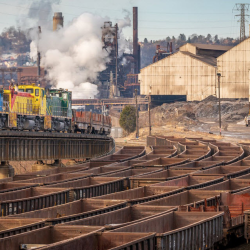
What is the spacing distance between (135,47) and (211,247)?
16020 cm

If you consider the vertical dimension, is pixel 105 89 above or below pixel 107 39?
below

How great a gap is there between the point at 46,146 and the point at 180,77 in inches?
2758

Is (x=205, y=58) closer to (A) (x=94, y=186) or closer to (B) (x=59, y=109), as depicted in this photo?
(B) (x=59, y=109)

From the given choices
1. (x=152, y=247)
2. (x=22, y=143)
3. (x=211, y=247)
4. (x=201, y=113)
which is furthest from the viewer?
(x=201, y=113)

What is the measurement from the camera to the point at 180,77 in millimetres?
108188

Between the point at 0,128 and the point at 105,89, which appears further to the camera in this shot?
the point at 105,89

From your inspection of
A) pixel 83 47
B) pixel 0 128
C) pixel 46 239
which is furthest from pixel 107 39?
pixel 46 239

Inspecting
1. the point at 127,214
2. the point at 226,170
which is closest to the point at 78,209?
the point at 127,214

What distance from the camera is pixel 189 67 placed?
355 feet

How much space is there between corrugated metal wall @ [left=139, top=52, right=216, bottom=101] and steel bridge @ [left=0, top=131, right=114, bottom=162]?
56.7m

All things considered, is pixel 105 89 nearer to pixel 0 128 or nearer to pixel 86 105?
pixel 86 105

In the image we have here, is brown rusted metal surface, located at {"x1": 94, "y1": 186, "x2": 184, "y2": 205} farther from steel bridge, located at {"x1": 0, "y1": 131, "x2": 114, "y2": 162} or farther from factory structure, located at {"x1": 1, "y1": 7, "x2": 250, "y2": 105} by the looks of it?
factory structure, located at {"x1": 1, "y1": 7, "x2": 250, "y2": 105}

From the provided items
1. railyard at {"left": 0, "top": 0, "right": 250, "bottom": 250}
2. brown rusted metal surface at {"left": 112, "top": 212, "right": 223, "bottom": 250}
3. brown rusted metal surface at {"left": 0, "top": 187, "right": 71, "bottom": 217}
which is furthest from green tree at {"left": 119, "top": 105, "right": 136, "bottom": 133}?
brown rusted metal surface at {"left": 112, "top": 212, "right": 223, "bottom": 250}

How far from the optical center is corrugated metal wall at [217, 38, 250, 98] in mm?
102875
